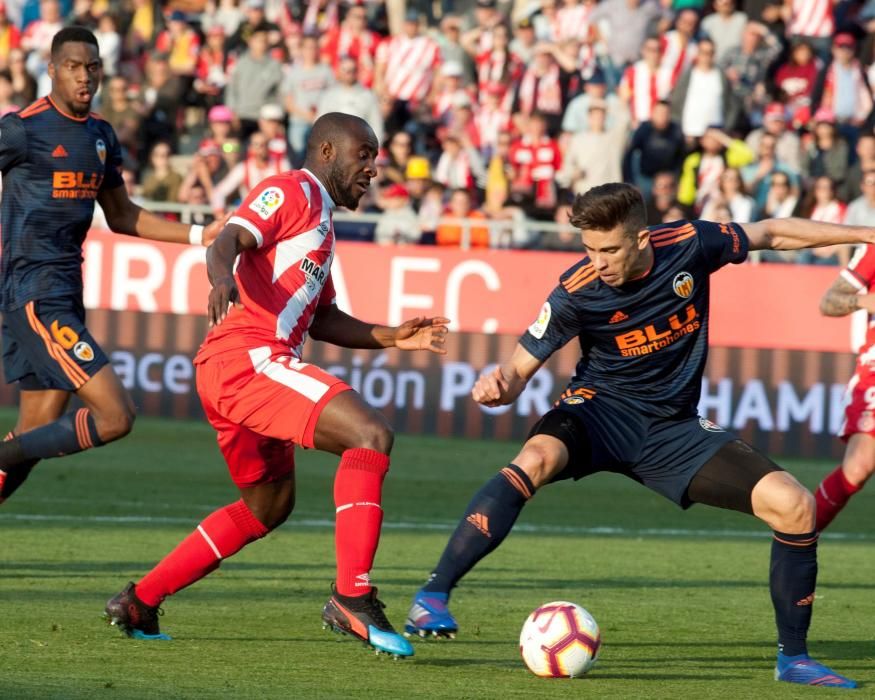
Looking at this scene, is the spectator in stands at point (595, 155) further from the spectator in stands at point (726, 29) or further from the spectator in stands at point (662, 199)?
the spectator in stands at point (726, 29)

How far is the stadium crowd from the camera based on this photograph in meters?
18.3

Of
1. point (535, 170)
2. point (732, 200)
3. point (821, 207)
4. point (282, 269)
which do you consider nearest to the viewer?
point (282, 269)

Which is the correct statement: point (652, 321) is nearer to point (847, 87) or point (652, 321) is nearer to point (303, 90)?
point (847, 87)

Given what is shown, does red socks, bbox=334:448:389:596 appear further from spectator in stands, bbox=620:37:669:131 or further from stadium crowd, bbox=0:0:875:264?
spectator in stands, bbox=620:37:669:131

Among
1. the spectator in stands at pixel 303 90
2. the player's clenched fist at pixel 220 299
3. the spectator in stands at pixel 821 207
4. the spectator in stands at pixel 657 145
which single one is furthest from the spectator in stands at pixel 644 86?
the player's clenched fist at pixel 220 299

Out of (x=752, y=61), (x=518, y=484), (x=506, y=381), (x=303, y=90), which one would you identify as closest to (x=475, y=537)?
(x=518, y=484)

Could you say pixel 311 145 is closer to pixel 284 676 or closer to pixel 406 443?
pixel 284 676

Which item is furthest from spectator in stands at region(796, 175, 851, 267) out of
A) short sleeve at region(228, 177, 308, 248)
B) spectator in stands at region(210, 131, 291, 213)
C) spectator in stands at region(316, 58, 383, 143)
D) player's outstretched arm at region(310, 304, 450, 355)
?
short sleeve at region(228, 177, 308, 248)

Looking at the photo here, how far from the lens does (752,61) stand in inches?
792

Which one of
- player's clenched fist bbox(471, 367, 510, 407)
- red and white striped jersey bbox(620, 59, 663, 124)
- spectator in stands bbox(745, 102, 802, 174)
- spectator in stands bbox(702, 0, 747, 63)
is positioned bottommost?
player's clenched fist bbox(471, 367, 510, 407)

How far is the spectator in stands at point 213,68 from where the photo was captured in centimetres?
2161

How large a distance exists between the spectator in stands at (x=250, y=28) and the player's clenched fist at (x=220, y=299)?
15.9 metres

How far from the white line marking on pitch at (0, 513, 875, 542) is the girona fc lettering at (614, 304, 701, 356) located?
424 centimetres

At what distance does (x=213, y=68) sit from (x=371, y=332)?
608 inches
